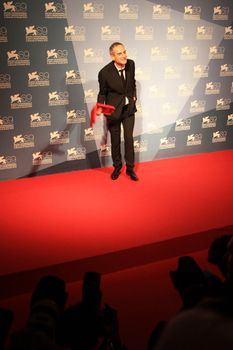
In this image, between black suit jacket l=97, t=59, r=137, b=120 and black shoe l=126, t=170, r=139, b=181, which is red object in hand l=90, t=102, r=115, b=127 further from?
black shoe l=126, t=170, r=139, b=181

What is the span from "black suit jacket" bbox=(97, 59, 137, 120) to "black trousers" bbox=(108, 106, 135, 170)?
95mm

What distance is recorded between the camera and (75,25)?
176 inches

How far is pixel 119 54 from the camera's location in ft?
13.5

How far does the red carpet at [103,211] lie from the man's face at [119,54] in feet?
4.17

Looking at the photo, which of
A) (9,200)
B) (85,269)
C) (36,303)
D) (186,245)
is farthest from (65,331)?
(9,200)

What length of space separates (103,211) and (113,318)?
2515mm

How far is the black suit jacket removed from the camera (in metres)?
4.25

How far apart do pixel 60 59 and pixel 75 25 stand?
→ 0.39 meters

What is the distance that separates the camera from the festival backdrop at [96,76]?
439cm

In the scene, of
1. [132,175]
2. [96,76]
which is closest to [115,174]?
[132,175]

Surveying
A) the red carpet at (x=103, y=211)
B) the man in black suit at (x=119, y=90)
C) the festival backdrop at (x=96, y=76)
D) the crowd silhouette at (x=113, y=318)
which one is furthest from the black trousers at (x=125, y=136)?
the crowd silhouette at (x=113, y=318)

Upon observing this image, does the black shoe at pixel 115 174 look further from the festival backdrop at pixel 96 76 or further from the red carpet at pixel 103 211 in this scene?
the festival backdrop at pixel 96 76

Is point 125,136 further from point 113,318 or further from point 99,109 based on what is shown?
point 113,318

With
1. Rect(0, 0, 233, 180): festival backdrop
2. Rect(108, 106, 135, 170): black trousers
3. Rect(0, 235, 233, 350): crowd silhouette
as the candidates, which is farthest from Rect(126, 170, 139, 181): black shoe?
Rect(0, 235, 233, 350): crowd silhouette
